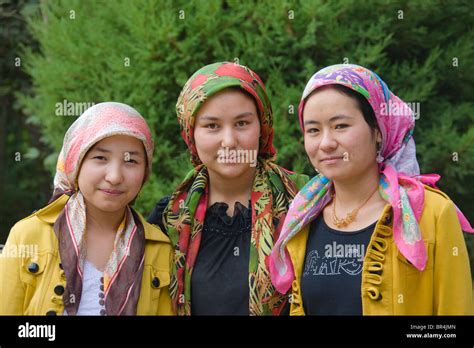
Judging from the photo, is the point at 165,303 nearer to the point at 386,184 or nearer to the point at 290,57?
the point at 386,184

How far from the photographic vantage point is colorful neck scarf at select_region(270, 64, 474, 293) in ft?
10.1

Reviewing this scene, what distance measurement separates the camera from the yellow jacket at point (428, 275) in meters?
3.08

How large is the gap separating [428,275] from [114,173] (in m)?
1.35

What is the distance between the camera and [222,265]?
11.5ft

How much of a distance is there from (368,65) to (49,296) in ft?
10.6

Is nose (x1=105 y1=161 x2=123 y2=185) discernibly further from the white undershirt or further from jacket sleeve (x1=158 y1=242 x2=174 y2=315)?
jacket sleeve (x1=158 y1=242 x2=174 y2=315)

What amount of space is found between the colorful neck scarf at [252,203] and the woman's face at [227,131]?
44mm

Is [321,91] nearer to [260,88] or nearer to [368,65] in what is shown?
[260,88]

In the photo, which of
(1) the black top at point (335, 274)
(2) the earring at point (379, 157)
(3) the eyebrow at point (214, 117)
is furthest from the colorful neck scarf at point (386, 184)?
(3) the eyebrow at point (214, 117)

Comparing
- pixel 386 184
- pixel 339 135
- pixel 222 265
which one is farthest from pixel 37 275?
pixel 386 184

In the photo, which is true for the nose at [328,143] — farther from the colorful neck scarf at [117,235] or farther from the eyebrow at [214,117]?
the colorful neck scarf at [117,235]
